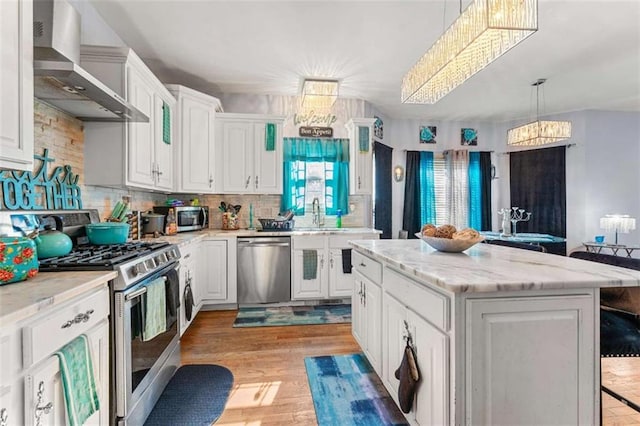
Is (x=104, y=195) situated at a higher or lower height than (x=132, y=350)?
higher

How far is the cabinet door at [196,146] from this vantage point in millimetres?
3645

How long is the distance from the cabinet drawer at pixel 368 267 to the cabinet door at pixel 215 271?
1756 millimetres

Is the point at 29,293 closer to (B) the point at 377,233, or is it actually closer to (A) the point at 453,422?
(A) the point at 453,422

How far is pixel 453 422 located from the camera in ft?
4.12

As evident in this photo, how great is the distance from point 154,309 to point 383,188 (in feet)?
13.2

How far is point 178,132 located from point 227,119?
0.71 m

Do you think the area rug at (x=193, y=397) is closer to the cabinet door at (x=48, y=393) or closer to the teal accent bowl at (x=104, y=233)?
the cabinet door at (x=48, y=393)

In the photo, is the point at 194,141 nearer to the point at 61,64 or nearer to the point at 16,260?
the point at 61,64

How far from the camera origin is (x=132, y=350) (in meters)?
1.68

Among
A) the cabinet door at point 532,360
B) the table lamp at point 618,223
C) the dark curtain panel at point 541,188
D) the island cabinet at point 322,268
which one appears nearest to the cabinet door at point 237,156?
the island cabinet at point 322,268

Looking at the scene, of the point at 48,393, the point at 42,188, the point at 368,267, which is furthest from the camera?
the point at 368,267

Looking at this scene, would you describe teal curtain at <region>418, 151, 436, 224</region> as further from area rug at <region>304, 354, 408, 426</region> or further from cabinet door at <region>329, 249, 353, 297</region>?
area rug at <region>304, 354, 408, 426</region>

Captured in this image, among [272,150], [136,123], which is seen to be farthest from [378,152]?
[136,123]

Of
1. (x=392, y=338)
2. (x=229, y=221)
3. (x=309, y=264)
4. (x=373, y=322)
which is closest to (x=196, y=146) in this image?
(x=229, y=221)
